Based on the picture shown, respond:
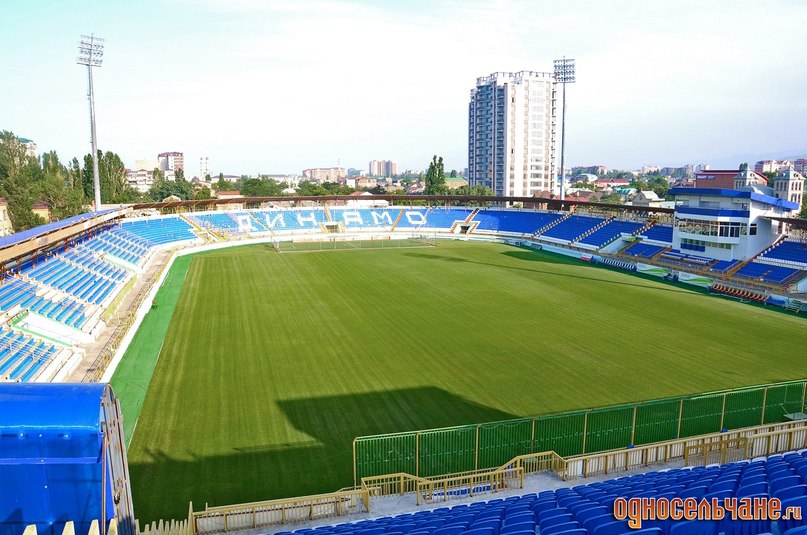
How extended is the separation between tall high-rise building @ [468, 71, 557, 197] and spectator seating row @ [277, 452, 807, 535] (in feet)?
396

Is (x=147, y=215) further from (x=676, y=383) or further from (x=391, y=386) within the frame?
(x=676, y=383)

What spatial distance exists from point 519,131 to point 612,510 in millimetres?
125954

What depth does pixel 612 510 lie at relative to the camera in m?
7.45

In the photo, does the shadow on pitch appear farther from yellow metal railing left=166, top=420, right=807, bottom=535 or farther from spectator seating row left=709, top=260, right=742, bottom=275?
spectator seating row left=709, top=260, right=742, bottom=275

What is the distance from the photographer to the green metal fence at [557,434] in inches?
542

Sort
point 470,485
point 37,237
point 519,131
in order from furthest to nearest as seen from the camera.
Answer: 1. point 519,131
2. point 37,237
3. point 470,485

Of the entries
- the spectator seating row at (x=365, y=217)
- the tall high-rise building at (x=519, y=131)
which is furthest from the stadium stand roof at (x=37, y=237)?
the tall high-rise building at (x=519, y=131)

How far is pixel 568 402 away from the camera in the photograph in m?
17.2

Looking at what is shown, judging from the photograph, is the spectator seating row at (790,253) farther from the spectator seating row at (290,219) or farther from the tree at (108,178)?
the tree at (108,178)

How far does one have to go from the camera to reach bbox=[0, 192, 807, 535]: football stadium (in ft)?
23.3

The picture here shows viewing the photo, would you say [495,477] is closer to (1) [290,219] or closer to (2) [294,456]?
(2) [294,456]

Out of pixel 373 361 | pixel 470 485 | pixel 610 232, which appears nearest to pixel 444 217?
pixel 610 232

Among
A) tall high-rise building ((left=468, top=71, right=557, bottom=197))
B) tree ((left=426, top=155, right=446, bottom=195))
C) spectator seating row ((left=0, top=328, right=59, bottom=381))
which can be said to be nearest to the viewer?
spectator seating row ((left=0, top=328, right=59, bottom=381))

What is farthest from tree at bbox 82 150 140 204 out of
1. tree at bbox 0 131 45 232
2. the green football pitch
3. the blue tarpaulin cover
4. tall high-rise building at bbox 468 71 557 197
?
tall high-rise building at bbox 468 71 557 197
